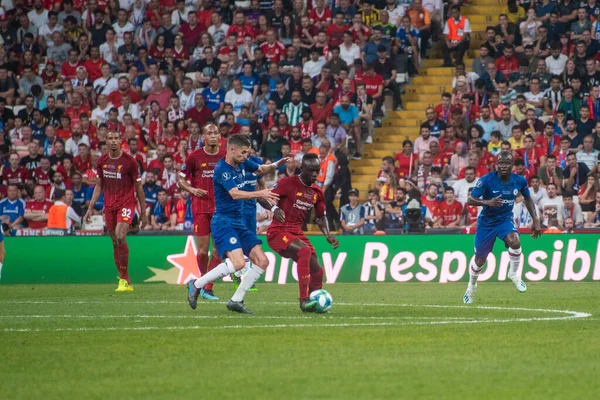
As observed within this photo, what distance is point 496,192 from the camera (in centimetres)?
1705

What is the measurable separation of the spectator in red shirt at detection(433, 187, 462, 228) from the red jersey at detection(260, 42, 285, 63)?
746 centimetres

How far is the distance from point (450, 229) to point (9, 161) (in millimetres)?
11993

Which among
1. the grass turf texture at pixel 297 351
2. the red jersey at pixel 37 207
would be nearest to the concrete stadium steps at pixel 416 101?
the red jersey at pixel 37 207

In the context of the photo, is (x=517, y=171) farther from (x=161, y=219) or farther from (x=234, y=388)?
(x=234, y=388)

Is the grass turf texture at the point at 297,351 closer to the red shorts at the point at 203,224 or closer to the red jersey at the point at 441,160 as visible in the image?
the red shorts at the point at 203,224

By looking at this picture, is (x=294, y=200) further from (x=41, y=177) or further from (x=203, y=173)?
(x=41, y=177)

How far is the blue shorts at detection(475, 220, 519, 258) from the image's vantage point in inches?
668

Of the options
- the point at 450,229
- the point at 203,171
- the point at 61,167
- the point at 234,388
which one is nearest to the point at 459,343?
the point at 234,388

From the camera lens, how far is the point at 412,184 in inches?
1006

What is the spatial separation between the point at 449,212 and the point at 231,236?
451 inches

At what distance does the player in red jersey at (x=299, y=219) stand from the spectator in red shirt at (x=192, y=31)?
1768cm

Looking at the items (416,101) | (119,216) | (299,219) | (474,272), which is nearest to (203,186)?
(119,216)

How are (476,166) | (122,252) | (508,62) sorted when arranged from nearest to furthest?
1. (122,252)
2. (476,166)
3. (508,62)

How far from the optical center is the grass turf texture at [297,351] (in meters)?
8.38
